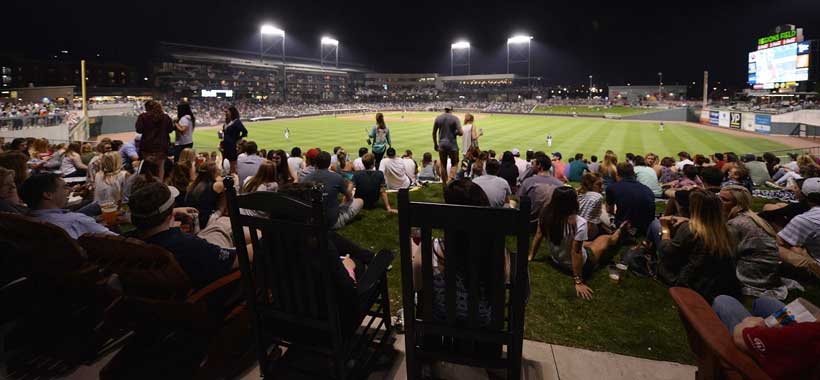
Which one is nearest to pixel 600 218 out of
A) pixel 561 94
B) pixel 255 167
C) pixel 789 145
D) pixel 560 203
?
pixel 560 203

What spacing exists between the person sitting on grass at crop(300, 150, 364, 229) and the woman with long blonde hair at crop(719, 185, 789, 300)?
4.67 m

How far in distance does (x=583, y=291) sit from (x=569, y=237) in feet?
2.16

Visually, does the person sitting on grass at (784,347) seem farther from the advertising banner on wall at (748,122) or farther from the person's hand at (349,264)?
the advertising banner on wall at (748,122)

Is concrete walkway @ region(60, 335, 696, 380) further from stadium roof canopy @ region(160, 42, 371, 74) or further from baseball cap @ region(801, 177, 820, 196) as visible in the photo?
stadium roof canopy @ region(160, 42, 371, 74)

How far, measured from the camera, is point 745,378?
2131mm

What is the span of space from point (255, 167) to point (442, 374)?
245 inches

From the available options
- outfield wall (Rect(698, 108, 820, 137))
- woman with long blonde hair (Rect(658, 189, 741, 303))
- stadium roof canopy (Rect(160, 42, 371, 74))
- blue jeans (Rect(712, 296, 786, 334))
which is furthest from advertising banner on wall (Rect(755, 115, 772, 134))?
stadium roof canopy (Rect(160, 42, 371, 74))

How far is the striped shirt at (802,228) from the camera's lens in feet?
15.6

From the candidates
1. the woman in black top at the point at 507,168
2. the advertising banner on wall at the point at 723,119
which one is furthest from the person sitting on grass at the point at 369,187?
the advertising banner on wall at the point at 723,119

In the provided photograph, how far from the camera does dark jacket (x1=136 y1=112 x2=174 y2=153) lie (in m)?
8.26

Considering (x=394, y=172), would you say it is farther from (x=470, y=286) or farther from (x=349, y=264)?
(x=470, y=286)

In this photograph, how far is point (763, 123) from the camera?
35438mm

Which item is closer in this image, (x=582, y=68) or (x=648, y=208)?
(x=648, y=208)

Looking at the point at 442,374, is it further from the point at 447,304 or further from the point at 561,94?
the point at 561,94
